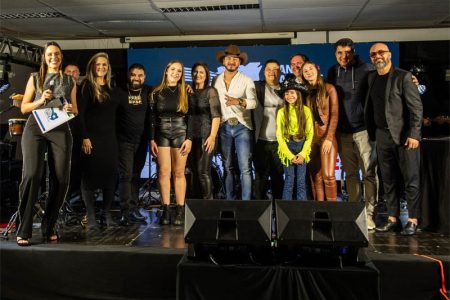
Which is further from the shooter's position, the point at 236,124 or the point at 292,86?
the point at 236,124

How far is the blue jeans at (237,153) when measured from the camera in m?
3.60

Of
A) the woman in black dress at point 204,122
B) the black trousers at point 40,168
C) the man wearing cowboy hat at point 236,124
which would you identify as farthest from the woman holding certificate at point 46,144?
the man wearing cowboy hat at point 236,124

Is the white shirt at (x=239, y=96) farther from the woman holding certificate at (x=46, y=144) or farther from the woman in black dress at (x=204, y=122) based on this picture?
the woman holding certificate at (x=46, y=144)

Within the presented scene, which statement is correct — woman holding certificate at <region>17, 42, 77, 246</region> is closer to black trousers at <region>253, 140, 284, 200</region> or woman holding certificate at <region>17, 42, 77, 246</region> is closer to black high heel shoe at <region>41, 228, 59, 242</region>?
black high heel shoe at <region>41, 228, 59, 242</region>

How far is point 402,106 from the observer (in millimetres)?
3203

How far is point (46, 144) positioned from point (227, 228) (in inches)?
58.6

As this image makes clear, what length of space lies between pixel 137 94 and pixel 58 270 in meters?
1.59

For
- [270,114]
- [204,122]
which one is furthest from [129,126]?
[270,114]

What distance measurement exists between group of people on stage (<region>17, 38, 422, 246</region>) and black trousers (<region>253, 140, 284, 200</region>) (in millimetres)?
10

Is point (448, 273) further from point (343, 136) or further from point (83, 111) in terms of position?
point (83, 111)

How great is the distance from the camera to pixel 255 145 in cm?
379

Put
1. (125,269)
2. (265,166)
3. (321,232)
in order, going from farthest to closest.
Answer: (265,166) < (125,269) < (321,232)

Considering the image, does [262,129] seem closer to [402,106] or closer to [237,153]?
[237,153]

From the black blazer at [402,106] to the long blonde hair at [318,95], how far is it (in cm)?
48
